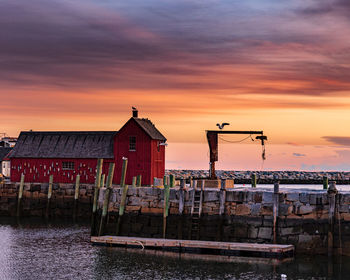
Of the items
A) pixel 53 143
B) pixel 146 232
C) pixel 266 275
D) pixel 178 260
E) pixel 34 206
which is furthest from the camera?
pixel 53 143

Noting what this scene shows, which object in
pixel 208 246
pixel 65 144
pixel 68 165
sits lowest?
pixel 208 246

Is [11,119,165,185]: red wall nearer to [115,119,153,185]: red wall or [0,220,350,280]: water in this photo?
[115,119,153,185]: red wall

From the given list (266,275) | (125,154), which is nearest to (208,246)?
(266,275)

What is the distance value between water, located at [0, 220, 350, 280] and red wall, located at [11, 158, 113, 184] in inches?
760

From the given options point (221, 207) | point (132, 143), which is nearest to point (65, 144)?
point (132, 143)

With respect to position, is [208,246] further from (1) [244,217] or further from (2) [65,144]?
(2) [65,144]

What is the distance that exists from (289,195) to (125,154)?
24.8 metres

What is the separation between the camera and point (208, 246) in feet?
96.6

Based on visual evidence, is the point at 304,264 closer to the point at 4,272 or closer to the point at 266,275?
the point at 266,275

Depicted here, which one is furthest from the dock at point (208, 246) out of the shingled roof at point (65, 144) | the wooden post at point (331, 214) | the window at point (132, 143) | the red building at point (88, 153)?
the shingled roof at point (65, 144)

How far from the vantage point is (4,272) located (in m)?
27.8

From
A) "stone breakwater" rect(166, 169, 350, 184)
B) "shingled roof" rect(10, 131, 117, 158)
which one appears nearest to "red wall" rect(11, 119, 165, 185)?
"shingled roof" rect(10, 131, 117, 158)

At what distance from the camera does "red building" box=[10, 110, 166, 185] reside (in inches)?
2068

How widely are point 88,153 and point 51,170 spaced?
3.74m
